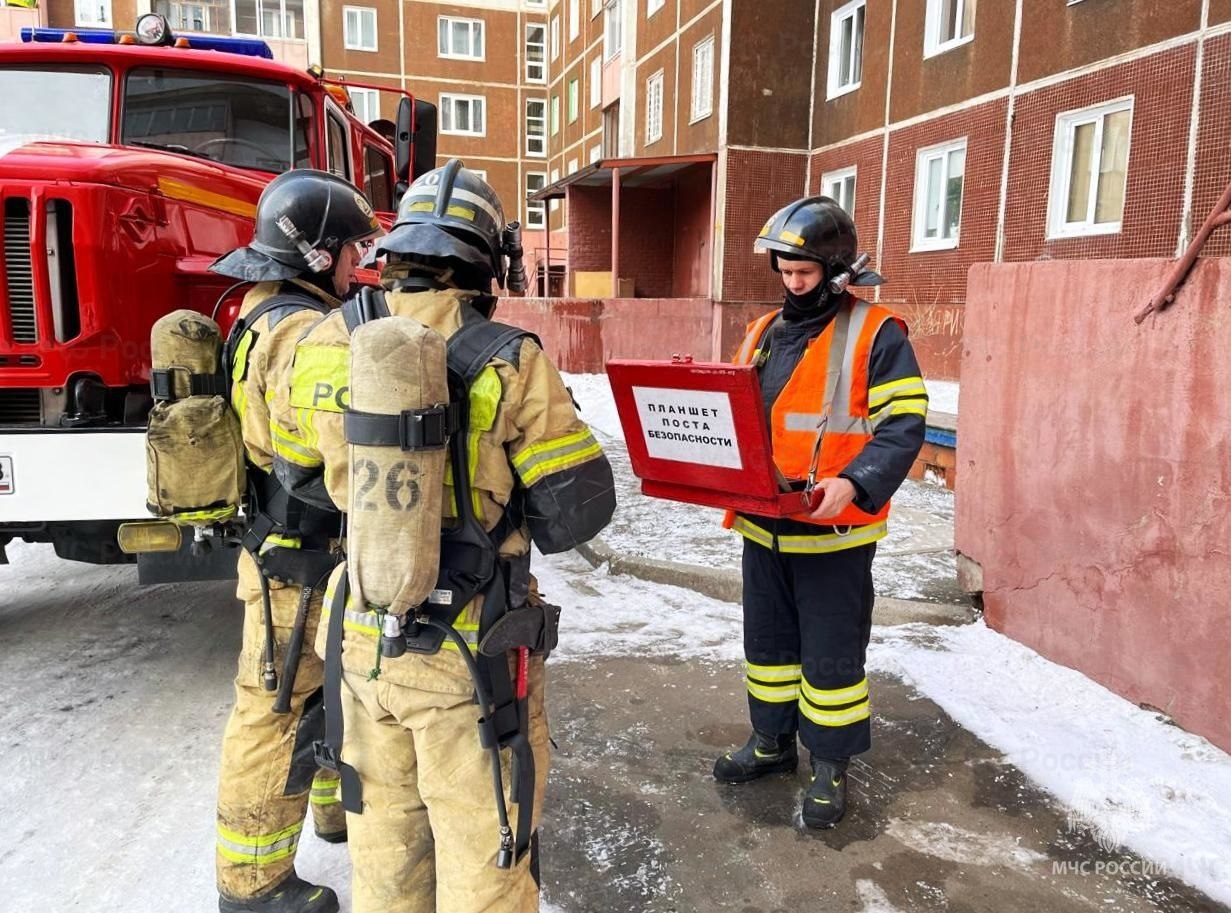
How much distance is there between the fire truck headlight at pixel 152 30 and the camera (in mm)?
4883

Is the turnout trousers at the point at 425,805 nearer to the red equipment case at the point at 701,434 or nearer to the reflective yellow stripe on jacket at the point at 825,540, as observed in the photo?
the red equipment case at the point at 701,434

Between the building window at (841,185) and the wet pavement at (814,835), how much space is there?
12.8 meters

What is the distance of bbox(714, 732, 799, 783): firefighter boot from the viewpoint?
10.00 feet

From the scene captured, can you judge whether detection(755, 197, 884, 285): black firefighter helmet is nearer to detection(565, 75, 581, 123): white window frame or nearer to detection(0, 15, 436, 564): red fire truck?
detection(0, 15, 436, 564): red fire truck

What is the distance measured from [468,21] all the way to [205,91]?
29627 millimetres

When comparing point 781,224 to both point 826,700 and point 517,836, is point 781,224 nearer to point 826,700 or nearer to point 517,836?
point 826,700

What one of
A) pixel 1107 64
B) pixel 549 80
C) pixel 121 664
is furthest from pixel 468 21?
pixel 121 664

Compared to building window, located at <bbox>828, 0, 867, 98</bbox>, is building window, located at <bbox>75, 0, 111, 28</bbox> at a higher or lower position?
higher

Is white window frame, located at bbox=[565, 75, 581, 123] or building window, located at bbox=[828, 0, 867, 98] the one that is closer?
building window, located at bbox=[828, 0, 867, 98]

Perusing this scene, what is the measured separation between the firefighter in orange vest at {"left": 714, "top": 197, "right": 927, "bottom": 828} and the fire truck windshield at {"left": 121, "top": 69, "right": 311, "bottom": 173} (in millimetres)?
3434

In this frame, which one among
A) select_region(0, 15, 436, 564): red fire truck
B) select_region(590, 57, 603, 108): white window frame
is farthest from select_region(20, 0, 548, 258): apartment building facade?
select_region(0, 15, 436, 564): red fire truck

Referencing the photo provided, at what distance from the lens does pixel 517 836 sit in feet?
5.90

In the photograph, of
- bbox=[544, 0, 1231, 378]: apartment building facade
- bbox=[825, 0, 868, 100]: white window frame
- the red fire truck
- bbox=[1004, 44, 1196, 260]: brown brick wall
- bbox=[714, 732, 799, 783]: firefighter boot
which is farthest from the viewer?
bbox=[825, 0, 868, 100]: white window frame

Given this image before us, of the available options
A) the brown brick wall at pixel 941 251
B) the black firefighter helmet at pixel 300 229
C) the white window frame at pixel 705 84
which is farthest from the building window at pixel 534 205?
the black firefighter helmet at pixel 300 229
